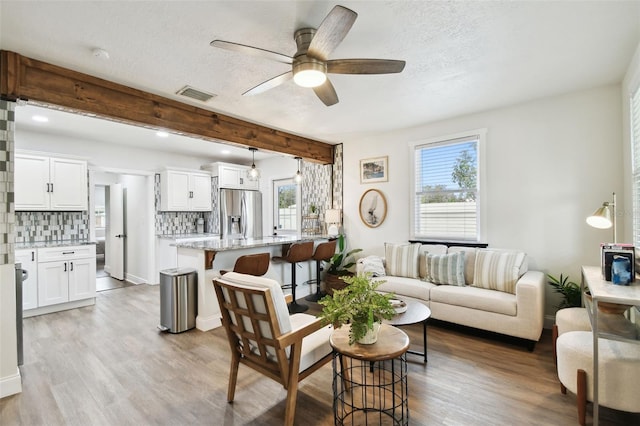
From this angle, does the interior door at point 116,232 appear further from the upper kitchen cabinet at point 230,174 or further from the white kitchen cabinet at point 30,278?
the white kitchen cabinet at point 30,278

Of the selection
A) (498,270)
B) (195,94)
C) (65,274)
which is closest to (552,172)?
(498,270)

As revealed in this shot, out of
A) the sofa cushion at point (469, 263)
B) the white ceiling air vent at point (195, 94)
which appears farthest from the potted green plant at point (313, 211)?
the white ceiling air vent at point (195, 94)

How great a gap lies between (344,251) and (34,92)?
4.29m

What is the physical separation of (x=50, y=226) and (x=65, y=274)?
36.6 inches

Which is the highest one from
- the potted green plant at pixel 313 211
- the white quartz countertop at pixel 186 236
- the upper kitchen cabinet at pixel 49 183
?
the upper kitchen cabinet at pixel 49 183

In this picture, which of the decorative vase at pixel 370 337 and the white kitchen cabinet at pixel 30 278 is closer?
the decorative vase at pixel 370 337

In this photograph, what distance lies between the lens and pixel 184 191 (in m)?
5.93

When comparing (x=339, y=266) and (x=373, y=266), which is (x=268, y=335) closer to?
(x=373, y=266)

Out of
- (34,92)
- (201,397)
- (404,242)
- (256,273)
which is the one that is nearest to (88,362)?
(201,397)

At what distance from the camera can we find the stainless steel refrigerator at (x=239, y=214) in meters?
6.25

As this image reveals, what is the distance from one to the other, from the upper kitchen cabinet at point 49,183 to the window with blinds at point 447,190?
5.18 metres

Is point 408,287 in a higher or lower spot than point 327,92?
lower

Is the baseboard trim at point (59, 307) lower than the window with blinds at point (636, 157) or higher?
lower

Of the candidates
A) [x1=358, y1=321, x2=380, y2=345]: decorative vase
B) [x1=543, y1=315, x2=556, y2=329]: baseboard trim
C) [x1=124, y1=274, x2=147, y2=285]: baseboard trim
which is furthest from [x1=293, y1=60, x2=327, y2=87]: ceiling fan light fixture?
[x1=124, y1=274, x2=147, y2=285]: baseboard trim
